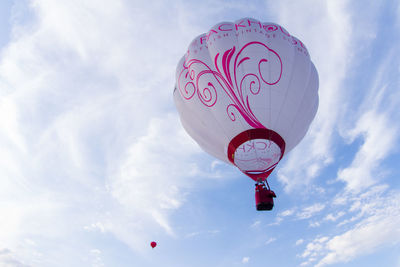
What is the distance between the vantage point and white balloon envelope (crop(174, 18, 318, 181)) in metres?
9.92

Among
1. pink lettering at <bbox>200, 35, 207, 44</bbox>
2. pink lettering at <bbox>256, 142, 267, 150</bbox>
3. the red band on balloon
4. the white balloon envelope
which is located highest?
pink lettering at <bbox>200, 35, 207, 44</bbox>

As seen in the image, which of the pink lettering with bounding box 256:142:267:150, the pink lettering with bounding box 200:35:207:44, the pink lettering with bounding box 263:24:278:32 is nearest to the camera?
the pink lettering with bounding box 256:142:267:150

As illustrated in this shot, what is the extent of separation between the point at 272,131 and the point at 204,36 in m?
4.41

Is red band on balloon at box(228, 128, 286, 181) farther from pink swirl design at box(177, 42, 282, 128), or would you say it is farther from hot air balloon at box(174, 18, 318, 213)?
pink swirl design at box(177, 42, 282, 128)

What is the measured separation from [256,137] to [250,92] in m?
1.51

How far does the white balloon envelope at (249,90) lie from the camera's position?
32.6 feet

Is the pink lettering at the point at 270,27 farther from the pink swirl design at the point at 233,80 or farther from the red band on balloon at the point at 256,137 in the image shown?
the red band on balloon at the point at 256,137

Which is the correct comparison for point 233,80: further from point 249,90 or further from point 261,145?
point 261,145

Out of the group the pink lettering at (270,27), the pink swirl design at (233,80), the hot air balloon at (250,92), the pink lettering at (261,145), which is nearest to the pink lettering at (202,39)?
the hot air balloon at (250,92)

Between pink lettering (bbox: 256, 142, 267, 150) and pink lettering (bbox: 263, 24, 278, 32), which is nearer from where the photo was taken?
pink lettering (bbox: 256, 142, 267, 150)

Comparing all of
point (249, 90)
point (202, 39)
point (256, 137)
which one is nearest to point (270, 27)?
point (202, 39)

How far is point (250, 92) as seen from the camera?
9969 mm

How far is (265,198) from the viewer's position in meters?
9.87

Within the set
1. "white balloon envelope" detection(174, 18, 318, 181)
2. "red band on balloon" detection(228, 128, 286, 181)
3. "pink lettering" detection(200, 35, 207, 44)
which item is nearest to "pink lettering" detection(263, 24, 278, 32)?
"white balloon envelope" detection(174, 18, 318, 181)
